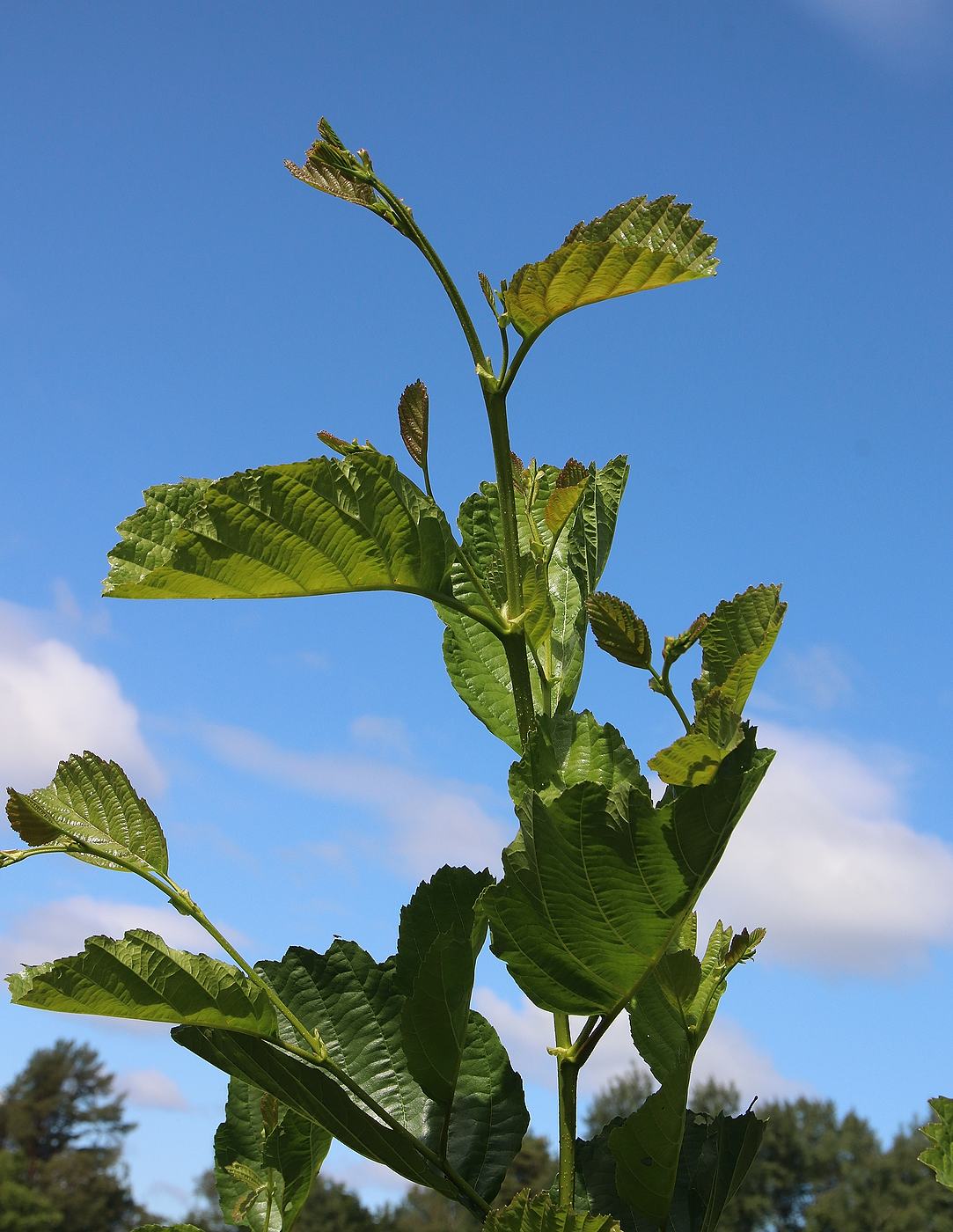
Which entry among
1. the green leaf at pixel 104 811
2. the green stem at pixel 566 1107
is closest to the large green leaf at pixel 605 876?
the green stem at pixel 566 1107

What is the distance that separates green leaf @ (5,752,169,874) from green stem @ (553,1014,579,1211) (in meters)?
0.54

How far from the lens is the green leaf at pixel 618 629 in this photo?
129 centimetres

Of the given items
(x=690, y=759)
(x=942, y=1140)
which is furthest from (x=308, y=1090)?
(x=942, y=1140)

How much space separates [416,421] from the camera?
4.74ft

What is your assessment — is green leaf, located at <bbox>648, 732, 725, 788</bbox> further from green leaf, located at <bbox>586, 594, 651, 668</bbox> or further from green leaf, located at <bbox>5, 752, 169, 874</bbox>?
green leaf, located at <bbox>5, 752, 169, 874</bbox>

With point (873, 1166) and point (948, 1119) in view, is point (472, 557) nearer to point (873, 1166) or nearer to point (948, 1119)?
point (948, 1119)

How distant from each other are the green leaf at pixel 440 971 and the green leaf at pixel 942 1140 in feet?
2.48

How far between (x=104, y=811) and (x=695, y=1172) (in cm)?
89

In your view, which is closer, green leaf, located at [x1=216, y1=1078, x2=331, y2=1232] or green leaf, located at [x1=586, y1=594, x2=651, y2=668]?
green leaf, located at [x1=586, y1=594, x2=651, y2=668]

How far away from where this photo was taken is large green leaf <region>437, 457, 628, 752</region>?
1.59 metres

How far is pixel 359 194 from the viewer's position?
138 cm

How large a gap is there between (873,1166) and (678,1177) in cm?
5693

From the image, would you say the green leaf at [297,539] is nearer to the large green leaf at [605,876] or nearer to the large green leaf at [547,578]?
the large green leaf at [547,578]

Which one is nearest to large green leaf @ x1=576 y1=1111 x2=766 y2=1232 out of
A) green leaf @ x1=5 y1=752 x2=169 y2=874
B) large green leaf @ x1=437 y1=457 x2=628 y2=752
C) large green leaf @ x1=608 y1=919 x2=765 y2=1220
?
large green leaf @ x1=608 y1=919 x2=765 y2=1220
